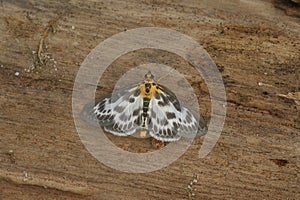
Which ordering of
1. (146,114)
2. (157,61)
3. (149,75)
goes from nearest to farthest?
(146,114) → (149,75) → (157,61)

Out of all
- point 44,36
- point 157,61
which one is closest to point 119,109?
point 157,61

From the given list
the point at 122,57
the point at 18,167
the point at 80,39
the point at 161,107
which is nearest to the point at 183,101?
the point at 161,107

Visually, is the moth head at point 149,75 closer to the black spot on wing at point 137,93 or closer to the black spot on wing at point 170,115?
the black spot on wing at point 137,93

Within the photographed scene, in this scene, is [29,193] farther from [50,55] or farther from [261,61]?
[261,61]

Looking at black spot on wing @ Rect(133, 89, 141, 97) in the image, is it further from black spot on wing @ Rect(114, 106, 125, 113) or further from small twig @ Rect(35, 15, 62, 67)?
small twig @ Rect(35, 15, 62, 67)

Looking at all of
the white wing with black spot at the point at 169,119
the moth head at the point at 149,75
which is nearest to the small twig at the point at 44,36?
the moth head at the point at 149,75

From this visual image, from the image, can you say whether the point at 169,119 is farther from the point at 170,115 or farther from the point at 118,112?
the point at 118,112
